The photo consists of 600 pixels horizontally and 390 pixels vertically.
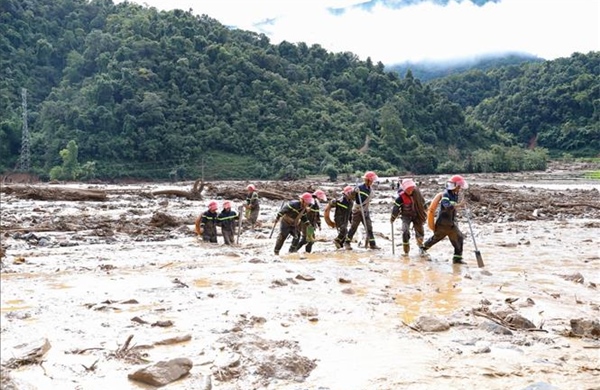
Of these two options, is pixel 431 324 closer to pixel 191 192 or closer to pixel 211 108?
pixel 191 192

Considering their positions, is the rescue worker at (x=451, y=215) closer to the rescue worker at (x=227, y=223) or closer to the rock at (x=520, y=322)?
the rock at (x=520, y=322)

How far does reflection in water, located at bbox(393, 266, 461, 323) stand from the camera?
736 cm

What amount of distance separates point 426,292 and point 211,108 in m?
67.2

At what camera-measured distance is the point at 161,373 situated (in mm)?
4391

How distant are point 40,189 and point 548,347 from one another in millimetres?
25664

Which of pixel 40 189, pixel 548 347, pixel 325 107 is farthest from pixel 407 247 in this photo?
pixel 325 107

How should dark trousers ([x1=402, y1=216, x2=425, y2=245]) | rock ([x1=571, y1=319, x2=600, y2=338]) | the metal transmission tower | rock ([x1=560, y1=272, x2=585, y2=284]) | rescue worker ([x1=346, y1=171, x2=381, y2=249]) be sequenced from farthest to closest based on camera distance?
the metal transmission tower < rescue worker ([x1=346, y1=171, x2=381, y2=249]) < dark trousers ([x1=402, y1=216, x2=425, y2=245]) < rock ([x1=560, y1=272, x2=585, y2=284]) < rock ([x1=571, y1=319, x2=600, y2=338])

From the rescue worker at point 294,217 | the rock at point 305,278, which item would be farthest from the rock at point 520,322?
the rescue worker at point 294,217

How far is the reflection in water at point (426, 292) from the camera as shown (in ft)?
24.2

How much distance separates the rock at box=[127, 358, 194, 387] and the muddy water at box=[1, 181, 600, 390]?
0.24ft

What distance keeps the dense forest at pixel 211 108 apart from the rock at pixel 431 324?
54679mm

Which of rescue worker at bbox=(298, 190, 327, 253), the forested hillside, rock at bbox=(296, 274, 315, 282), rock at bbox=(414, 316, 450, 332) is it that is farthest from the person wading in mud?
the forested hillside

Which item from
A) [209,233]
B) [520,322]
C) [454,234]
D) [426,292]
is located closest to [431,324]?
[520,322]

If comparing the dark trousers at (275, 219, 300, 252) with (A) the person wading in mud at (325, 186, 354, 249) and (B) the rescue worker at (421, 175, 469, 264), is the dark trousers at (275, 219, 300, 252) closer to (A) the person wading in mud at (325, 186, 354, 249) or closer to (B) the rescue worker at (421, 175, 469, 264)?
(A) the person wading in mud at (325, 186, 354, 249)
